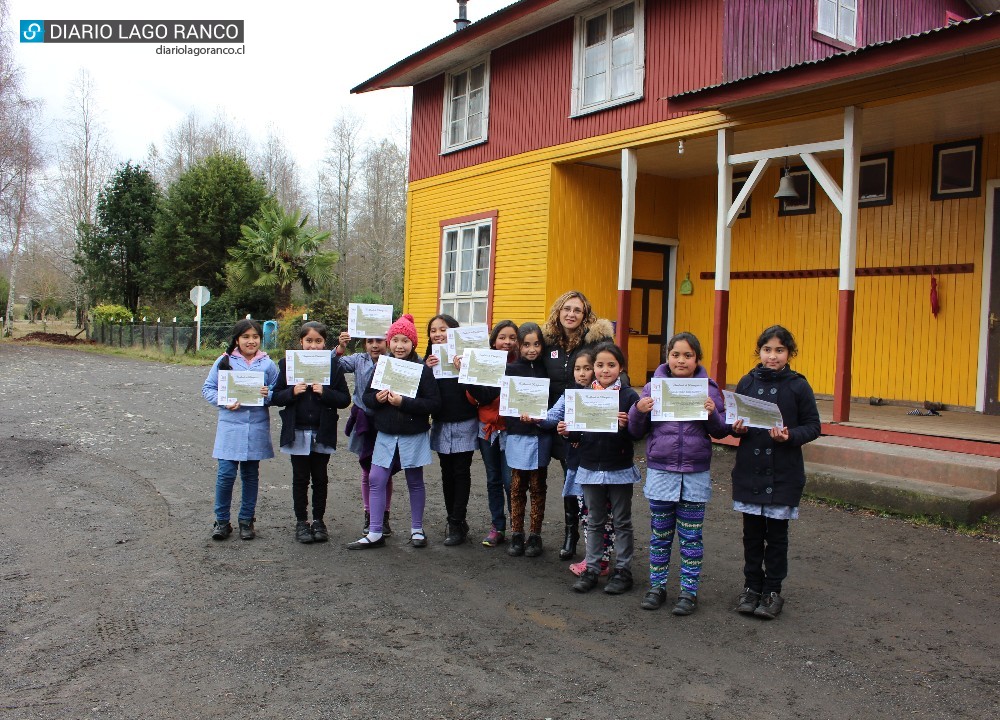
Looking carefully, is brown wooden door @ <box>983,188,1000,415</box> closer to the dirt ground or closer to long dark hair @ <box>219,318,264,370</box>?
the dirt ground

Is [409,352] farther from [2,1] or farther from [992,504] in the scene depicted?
[2,1]

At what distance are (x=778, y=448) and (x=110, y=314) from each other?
34.7 metres

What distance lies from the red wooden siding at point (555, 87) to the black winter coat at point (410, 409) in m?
6.61

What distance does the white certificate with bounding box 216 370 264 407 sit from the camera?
606cm

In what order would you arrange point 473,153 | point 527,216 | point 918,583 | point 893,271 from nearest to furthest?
point 918,583 < point 893,271 < point 527,216 < point 473,153

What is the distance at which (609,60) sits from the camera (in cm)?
1208

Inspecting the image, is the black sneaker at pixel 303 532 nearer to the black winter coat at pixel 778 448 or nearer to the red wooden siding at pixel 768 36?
the black winter coat at pixel 778 448

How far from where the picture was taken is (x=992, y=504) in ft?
22.6

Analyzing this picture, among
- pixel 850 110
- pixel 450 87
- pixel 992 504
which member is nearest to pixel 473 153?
pixel 450 87

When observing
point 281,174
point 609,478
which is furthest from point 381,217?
point 609,478

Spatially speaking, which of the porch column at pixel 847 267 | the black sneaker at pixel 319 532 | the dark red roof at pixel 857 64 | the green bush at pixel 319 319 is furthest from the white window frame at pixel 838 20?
the green bush at pixel 319 319

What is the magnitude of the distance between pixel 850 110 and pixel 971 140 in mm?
2507

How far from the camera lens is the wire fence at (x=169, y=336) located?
94.9 feet

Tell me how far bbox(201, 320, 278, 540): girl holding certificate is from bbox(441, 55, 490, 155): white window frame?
8983 millimetres
